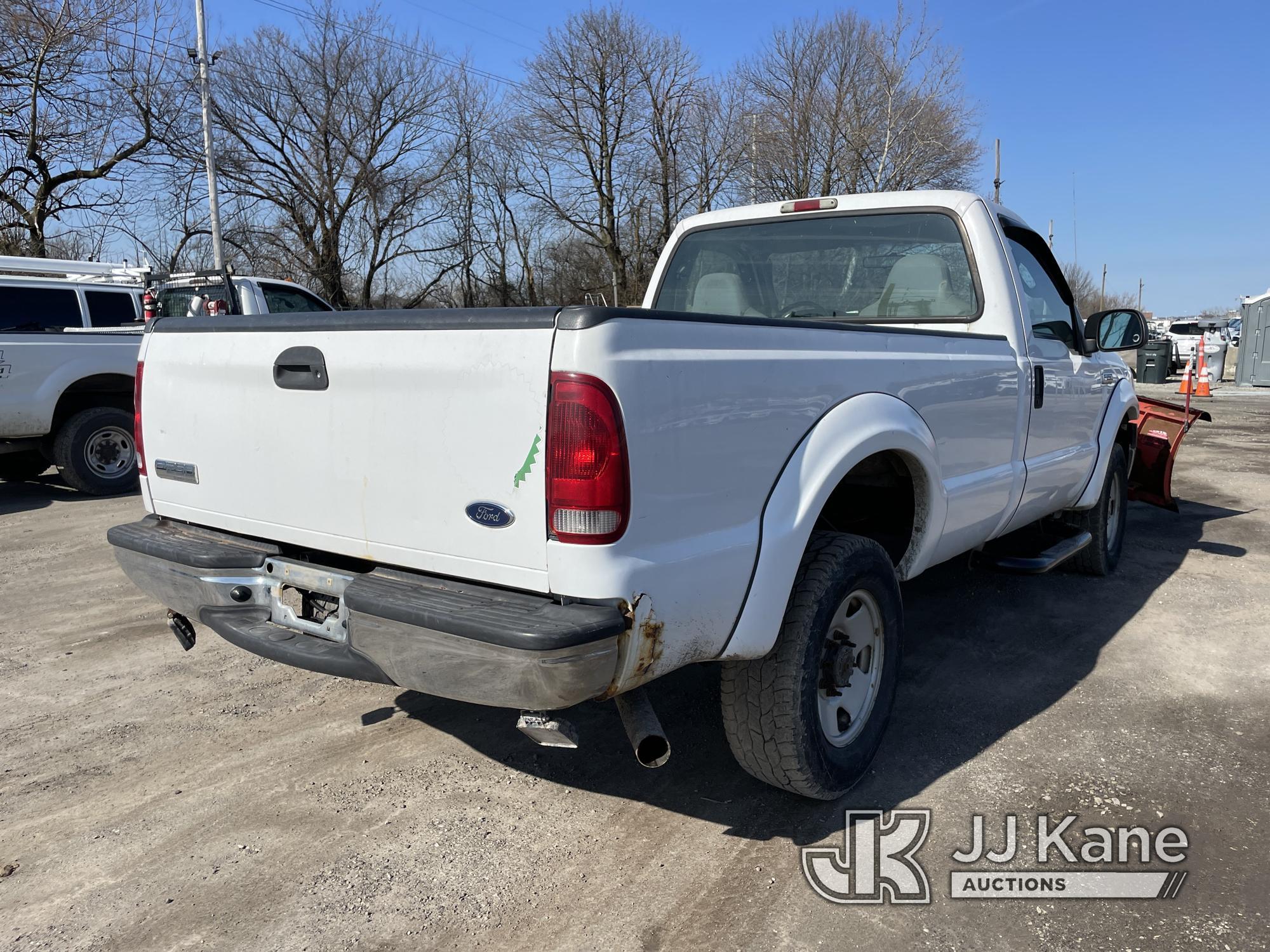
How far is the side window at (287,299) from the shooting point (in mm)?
11234

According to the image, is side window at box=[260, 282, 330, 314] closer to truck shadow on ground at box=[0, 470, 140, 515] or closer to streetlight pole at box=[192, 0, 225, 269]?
truck shadow on ground at box=[0, 470, 140, 515]

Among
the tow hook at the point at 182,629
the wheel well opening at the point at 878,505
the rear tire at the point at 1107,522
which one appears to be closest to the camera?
the tow hook at the point at 182,629

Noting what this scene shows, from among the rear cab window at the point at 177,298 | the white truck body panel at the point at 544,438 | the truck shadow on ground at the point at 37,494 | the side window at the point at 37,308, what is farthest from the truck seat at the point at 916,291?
the rear cab window at the point at 177,298

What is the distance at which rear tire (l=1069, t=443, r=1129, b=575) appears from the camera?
5309 millimetres

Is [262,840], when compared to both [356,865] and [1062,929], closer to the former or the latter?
[356,865]

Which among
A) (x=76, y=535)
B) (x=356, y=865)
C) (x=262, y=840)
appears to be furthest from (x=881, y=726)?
(x=76, y=535)

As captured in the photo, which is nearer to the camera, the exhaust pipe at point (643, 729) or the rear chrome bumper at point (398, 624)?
the rear chrome bumper at point (398, 624)

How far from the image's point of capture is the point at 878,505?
377 centimetres

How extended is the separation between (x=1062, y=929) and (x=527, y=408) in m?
1.94

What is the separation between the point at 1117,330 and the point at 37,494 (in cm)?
953

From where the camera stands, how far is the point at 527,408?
7.04 ft

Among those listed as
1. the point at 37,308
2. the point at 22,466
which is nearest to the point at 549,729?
the point at 37,308

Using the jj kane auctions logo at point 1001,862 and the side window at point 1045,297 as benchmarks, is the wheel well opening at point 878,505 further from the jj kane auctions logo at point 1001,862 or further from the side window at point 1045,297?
the side window at point 1045,297

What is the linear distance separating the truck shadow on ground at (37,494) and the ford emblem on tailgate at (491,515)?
768 centimetres
